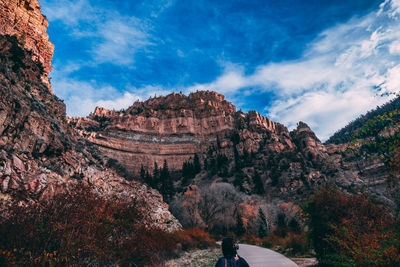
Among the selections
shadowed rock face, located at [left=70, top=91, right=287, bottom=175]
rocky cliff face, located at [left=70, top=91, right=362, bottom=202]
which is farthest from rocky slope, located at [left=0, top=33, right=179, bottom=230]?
shadowed rock face, located at [left=70, top=91, right=287, bottom=175]

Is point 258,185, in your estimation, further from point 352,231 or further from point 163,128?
point 163,128

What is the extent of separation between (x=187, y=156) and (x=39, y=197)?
7711 cm

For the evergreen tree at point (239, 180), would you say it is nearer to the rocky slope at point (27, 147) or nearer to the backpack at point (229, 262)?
the rocky slope at point (27, 147)

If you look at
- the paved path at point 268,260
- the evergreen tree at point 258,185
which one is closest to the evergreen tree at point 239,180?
the evergreen tree at point 258,185

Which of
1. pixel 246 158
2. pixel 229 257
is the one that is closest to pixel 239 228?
pixel 229 257

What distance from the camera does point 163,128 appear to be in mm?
93438

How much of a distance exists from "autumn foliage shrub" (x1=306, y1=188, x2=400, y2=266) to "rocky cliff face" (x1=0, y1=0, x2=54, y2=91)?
36.7 meters

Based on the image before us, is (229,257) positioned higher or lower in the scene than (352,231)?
higher

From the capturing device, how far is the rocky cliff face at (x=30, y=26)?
28353 millimetres

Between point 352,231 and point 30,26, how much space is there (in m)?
47.0

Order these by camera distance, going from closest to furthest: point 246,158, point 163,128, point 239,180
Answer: point 239,180
point 246,158
point 163,128

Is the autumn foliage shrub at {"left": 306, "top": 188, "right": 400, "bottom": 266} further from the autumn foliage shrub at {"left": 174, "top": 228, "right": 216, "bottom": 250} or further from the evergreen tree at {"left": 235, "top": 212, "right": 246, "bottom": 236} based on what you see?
the evergreen tree at {"left": 235, "top": 212, "right": 246, "bottom": 236}

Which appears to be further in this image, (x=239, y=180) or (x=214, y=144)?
(x=214, y=144)

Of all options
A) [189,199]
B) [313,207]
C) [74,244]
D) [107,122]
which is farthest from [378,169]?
[107,122]
